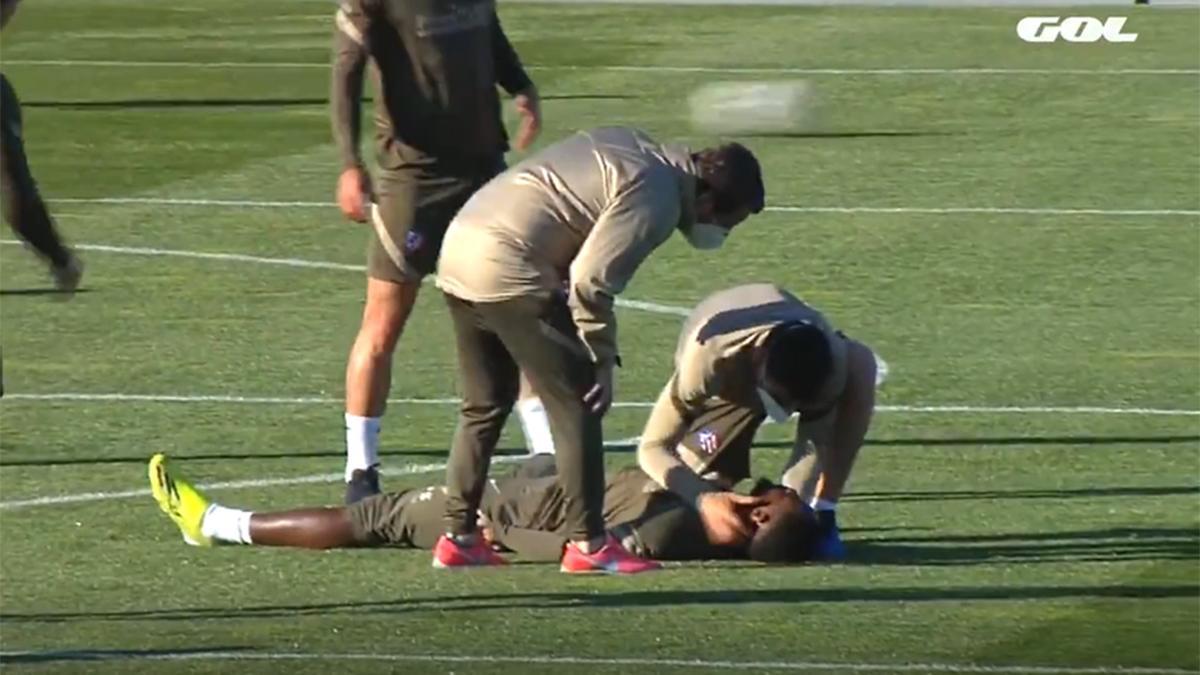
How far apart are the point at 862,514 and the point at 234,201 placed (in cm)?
827

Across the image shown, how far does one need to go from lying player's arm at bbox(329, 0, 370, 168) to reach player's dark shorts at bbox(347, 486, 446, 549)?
118cm

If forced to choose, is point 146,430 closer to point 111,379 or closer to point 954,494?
point 111,379

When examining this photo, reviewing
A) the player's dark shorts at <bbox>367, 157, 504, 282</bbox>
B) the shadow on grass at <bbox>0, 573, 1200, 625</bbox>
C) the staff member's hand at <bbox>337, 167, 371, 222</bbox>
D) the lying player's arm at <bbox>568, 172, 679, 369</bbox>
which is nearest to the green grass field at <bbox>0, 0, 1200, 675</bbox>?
the shadow on grass at <bbox>0, 573, 1200, 625</bbox>

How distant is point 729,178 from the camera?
9836mm

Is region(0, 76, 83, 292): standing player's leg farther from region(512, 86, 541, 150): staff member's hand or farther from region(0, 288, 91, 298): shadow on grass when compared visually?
region(0, 288, 91, 298): shadow on grass

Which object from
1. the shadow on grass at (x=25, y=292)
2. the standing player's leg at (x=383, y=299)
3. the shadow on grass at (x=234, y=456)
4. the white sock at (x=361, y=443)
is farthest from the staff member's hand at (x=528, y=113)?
the shadow on grass at (x=25, y=292)

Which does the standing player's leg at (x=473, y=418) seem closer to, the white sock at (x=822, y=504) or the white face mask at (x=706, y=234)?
the white face mask at (x=706, y=234)

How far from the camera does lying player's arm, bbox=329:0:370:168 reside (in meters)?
11.0

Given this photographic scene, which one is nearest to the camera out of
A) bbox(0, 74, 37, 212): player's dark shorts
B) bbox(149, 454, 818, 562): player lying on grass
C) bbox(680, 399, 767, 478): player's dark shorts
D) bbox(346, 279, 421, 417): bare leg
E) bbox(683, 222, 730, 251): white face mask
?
bbox(0, 74, 37, 212): player's dark shorts

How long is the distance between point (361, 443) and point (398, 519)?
654 mm

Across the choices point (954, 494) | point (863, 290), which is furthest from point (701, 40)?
point (954, 494)

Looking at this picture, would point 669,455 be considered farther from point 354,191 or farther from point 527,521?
point 354,191

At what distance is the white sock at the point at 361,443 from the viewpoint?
11.3 meters

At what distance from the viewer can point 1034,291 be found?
15.7m
